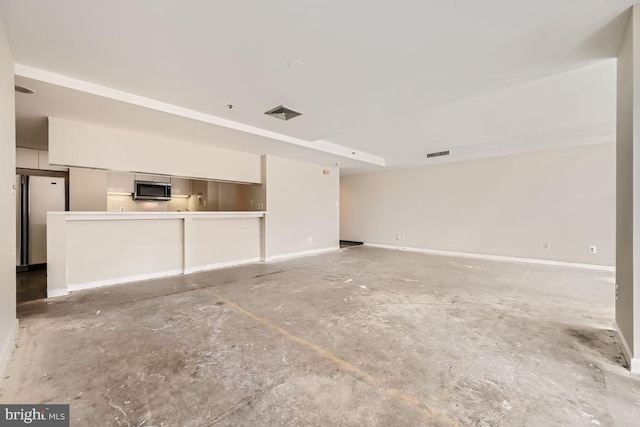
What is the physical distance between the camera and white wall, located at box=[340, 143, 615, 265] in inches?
195

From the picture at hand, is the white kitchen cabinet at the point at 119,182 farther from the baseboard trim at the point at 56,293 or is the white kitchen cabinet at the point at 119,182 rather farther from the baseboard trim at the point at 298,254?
the baseboard trim at the point at 298,254

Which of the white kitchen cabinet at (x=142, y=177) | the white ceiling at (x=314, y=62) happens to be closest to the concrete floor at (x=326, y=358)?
the white ceiling at (x=314, y=62)

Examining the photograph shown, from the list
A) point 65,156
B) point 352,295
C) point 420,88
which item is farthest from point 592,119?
point 65,156

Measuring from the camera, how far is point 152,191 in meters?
6.00

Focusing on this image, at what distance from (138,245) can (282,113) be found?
3.13 meters

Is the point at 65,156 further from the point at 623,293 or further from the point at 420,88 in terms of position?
the point at 623,293

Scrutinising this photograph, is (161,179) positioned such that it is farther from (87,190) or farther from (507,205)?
(507,205)

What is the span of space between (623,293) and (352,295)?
243cm

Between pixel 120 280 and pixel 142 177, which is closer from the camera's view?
pixel 120 280

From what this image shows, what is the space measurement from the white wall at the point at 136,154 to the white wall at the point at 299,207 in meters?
0.82

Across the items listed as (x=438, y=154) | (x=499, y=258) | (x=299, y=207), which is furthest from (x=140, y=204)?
(x=499, y=258)

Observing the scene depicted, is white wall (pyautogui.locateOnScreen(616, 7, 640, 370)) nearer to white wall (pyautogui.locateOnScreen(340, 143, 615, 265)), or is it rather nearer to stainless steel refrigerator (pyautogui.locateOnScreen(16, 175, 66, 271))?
white wall (pyautogui.locateOnScreen(340, 143, 615, 265))

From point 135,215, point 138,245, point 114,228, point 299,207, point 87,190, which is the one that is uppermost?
point 87,190

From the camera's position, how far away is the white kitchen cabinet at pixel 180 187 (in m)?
6.62
